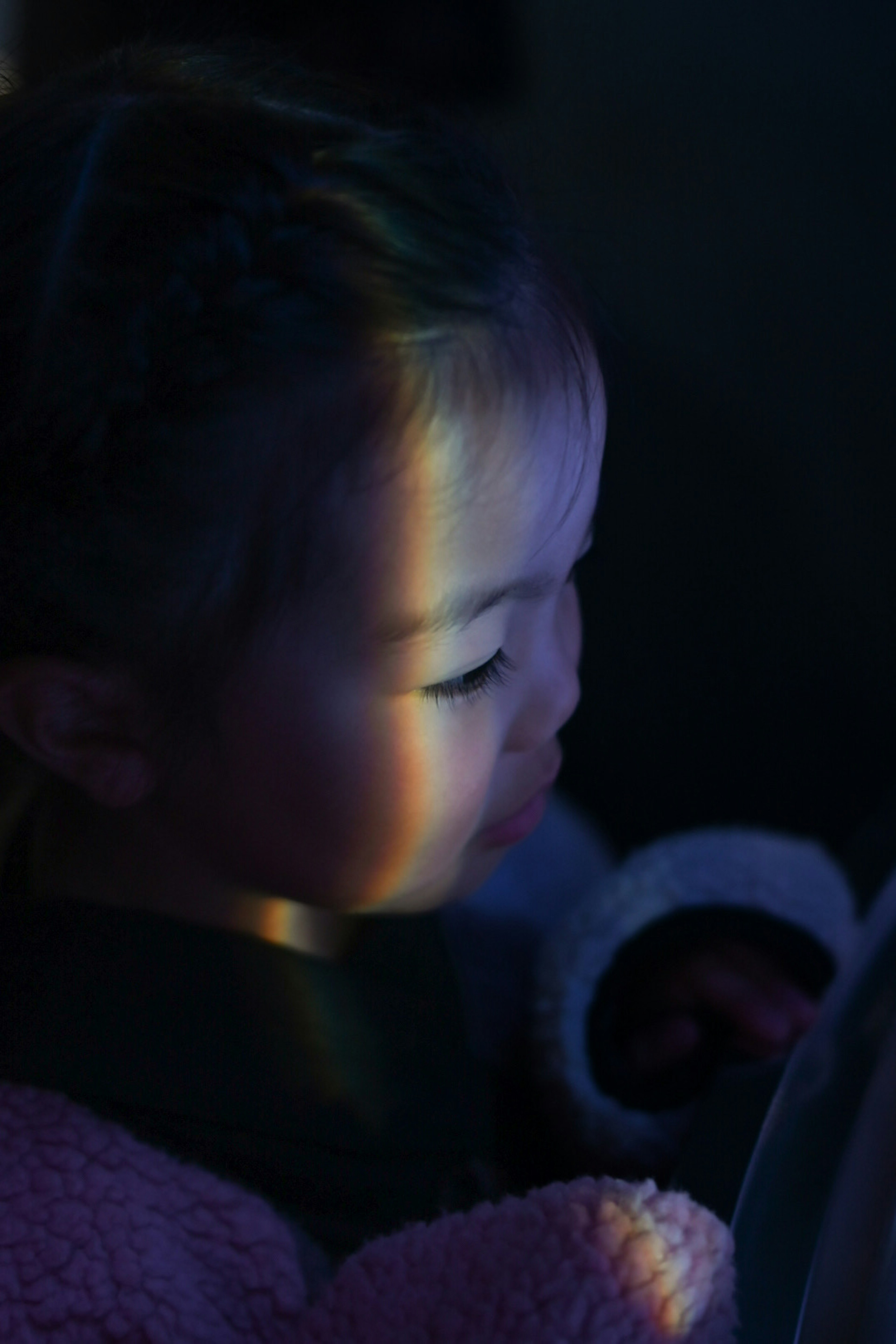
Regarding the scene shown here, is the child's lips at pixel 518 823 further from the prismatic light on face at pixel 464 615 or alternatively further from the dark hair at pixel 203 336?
the dark hair at pixel 203 336

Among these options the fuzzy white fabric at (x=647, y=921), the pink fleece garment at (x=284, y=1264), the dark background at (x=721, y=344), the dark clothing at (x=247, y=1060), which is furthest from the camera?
the dark background at (x=721, y=344)

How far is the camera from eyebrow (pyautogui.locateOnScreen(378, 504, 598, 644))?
0.45 meters

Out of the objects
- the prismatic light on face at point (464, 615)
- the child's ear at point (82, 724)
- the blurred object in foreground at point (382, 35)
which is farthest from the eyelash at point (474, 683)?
the blurred object in foreground at point (382, 35)

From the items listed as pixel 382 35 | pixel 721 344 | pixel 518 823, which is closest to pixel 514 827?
pixel 518 823

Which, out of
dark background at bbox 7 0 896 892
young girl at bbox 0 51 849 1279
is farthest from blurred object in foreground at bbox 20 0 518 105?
young girl at bbox 0 51 849 1279

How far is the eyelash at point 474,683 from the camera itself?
→ 1.57ft

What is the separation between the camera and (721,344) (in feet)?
2.74

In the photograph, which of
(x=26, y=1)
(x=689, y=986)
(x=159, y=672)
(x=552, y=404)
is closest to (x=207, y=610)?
(x=159, y=672)

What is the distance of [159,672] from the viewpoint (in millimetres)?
470

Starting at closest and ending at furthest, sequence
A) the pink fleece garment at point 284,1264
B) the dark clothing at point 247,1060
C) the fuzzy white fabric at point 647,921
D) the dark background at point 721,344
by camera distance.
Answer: the pink fleece garment at point 284,1264, the dark clothing at point 247,1060, the fuzzy white fabric at point 647,921, the dark background at point 721,344

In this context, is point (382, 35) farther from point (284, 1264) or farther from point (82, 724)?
point (284, 1264)

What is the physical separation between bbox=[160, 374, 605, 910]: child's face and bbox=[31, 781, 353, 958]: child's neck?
0.04ft

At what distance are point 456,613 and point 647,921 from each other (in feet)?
1.02

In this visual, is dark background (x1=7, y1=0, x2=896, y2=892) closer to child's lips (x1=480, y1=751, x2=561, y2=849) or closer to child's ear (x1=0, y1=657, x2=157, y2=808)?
child's lips (x1=480, y1=751, x2=561, y2=849)
